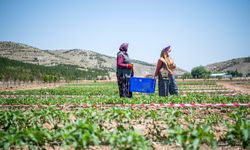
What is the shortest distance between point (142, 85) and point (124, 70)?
93 cm

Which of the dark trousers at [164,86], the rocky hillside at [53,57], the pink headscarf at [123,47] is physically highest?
the rocky hillside at [53,57]

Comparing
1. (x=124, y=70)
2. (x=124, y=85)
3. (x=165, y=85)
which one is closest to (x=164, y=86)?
(x=165, y=85)

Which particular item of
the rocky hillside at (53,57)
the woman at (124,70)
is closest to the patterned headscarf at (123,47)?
the woman at (124,70)

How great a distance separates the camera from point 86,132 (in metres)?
3.38

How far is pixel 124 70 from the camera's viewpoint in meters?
9.49

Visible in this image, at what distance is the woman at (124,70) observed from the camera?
942 centimetres

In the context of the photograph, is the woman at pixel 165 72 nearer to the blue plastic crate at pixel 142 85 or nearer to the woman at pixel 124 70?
the blue plastic crate at pixel 142 85

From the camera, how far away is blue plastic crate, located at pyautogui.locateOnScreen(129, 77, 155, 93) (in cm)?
908

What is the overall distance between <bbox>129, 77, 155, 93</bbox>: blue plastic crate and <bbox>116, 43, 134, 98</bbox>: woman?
0.32 m

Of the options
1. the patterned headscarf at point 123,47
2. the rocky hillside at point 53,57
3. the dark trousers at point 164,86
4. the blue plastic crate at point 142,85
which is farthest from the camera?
the rocky hillside at point 53,57

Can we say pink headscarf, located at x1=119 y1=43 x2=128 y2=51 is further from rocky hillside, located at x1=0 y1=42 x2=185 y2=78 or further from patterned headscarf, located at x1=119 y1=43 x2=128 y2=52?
rocky hillside, located at x1=0 y1=42 x2=185 y2=78

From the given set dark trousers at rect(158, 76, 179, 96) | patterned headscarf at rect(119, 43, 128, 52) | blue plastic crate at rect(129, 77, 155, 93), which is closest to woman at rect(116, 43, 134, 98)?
patterned headscarf at rect(119, 43, 128, 52)

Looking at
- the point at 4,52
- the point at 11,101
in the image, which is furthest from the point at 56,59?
the point at 11,101

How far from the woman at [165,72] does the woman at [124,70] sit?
1.16 meters
